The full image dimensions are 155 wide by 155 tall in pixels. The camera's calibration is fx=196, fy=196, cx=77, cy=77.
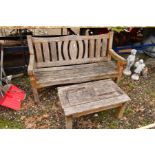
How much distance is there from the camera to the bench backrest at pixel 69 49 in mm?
4086

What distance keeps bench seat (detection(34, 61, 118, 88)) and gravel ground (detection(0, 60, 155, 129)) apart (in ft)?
1.86

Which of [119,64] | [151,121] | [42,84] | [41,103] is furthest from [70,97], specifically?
[151,121]

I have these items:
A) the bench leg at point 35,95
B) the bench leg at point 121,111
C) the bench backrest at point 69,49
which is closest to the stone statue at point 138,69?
the bench backrest at point 69,49

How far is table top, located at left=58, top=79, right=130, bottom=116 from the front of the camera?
3.15 metres

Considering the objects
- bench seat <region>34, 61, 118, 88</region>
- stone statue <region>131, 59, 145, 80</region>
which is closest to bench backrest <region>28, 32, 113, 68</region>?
bench seat <region>34, 61, 118, 88</region>

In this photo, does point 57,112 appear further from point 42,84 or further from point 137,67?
point 137,67

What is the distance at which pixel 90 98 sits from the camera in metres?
3.35

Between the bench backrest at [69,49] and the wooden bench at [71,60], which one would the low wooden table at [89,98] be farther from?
the bench backrest at [69,49]

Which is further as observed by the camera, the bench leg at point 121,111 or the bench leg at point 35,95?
the bench leg at point 35,95

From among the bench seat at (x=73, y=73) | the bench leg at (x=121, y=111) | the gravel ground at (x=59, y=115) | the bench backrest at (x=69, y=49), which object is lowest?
the gravel ground at (x=59, y=115)

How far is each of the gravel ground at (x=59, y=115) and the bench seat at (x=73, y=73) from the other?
0.57 m

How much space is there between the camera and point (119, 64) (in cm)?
408

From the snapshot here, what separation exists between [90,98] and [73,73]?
94cm

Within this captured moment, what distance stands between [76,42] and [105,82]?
1157 millimetres
